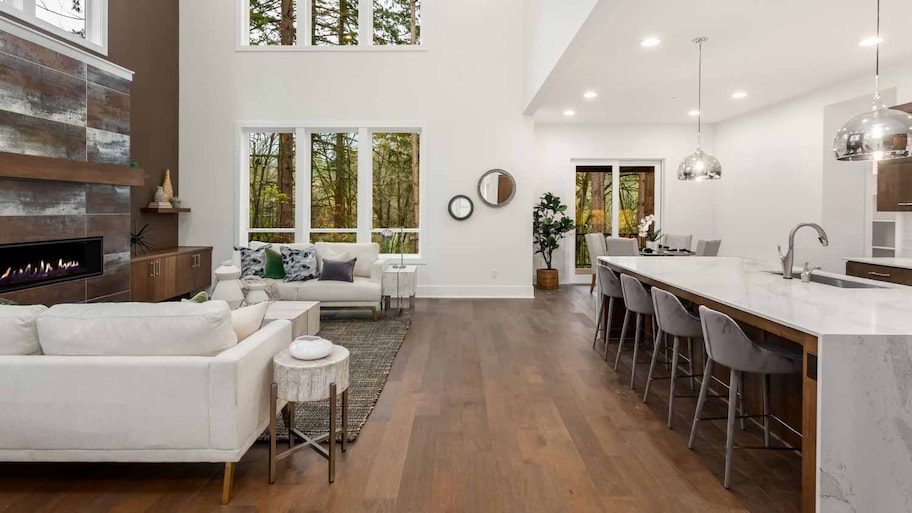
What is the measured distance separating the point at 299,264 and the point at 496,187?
3.10m

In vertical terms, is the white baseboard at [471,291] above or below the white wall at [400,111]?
below

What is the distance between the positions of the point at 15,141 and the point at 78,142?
0.67 metres

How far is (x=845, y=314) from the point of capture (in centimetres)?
231

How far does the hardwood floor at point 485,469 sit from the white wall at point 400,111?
14.0ft

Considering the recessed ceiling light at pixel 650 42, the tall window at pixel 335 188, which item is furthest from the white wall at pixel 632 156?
the recessed ceiling light at pixel 650 42

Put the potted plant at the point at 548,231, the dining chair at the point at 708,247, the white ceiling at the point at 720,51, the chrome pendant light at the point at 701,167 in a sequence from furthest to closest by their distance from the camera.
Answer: the potted plant at the point at 548,231, the dining chair at the point at 708,247, the chrome pendant light at the point at 701,167, the white ceiling at the point at 720,51

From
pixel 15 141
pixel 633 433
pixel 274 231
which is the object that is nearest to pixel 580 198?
pixel 274 231

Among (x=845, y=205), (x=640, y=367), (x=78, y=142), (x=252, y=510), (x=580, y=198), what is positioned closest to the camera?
(x=252, y=510)

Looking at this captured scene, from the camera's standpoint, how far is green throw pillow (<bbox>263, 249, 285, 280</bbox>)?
21.2 feet

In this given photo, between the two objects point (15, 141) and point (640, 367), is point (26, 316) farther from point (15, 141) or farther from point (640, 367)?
point (640, 367)

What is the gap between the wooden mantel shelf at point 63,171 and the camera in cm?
424

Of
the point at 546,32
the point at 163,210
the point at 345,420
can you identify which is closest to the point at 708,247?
the point at 546,32

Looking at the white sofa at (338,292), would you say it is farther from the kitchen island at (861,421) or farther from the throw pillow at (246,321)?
the kitchen island at (861,421)

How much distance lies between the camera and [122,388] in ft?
7.16
